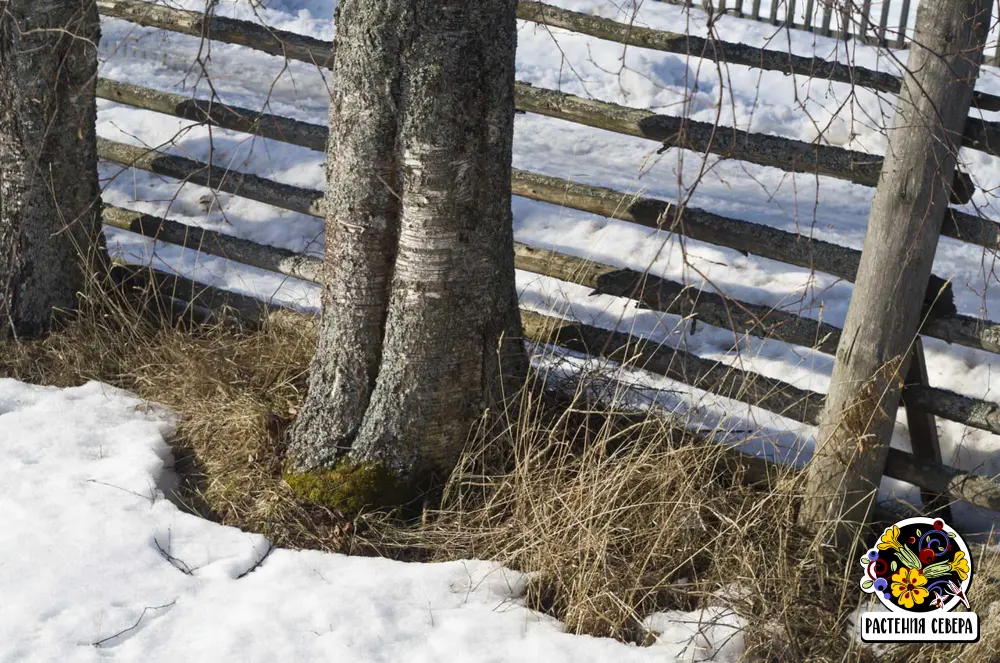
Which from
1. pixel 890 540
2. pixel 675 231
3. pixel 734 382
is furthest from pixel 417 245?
pixel 890 540

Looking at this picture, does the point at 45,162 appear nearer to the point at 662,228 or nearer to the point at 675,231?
the point at 662,228

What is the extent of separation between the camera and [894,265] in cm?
287

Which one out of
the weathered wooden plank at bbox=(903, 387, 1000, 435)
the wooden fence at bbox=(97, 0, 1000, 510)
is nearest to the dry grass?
the wooden fence at bbox=(97, 0, 1000, 510)

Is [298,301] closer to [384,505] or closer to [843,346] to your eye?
[384,505]

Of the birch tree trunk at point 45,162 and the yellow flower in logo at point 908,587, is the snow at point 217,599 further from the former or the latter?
the birch tree trunk at point 45,162

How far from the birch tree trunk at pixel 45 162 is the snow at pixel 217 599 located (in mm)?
1069

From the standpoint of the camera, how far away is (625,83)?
317 inches

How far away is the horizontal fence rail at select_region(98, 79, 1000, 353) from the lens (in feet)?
10.2

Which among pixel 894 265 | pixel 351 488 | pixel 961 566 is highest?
pixel 894 265

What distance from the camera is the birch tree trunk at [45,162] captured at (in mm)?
3846

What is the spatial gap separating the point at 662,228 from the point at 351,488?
1587 mm

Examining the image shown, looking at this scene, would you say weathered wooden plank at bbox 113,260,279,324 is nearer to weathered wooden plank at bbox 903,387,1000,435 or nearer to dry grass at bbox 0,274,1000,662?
dry grass at bbox 0,274,1000,662

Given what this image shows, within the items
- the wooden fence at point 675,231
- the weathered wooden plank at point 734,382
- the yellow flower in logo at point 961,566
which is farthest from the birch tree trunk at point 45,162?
the yellow flower in logo at point 961,566

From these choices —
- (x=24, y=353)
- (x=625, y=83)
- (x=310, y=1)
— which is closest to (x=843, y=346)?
(x=24, y=353)
